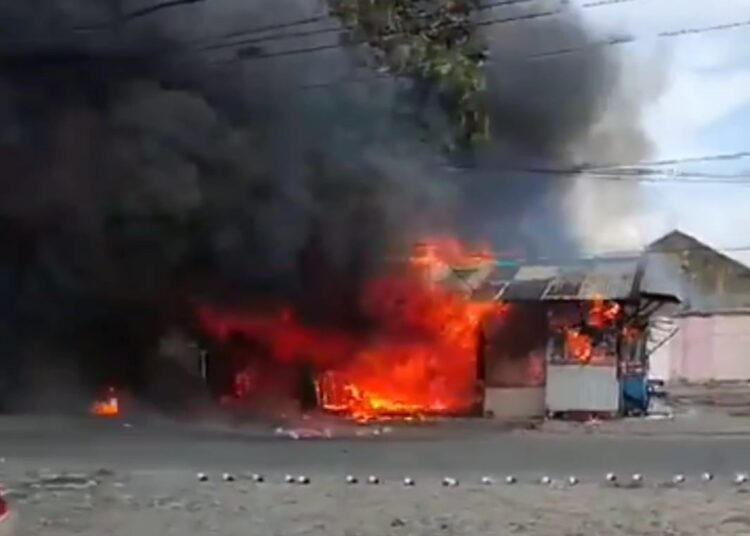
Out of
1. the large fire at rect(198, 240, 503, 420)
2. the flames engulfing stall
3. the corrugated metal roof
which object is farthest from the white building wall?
the large fire at rect(198, 240, 503, 420)

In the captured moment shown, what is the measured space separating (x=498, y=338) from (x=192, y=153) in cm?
693

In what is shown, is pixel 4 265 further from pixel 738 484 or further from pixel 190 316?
pixel 738 484

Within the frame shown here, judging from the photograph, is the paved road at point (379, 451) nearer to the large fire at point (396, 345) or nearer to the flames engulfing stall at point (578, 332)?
the flames engulfing stall at point (578, 332)

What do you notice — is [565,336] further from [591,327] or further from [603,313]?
[603,313]

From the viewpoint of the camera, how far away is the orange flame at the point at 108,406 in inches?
919

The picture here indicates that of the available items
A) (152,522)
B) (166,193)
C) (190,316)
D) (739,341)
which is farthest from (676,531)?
(739,341)

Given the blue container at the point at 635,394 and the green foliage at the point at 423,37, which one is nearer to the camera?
the green foliage at the point at 423,37

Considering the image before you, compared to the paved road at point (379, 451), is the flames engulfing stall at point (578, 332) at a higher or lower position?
higher

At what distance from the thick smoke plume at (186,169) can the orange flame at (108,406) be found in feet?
2.09

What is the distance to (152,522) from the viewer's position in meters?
9.11

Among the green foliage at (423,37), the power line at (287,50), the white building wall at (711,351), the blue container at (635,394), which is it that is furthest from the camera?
the white building wall at (711,351)

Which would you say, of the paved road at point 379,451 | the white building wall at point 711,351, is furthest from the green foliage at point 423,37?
the white building wall at point 711,351

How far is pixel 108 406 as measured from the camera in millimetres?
23812

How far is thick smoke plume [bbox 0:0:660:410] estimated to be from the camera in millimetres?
22609
